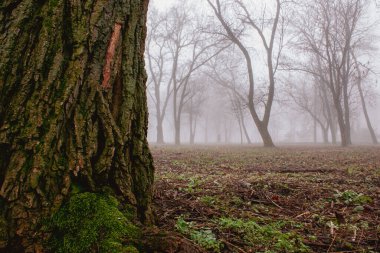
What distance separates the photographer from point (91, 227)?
5.89 ft

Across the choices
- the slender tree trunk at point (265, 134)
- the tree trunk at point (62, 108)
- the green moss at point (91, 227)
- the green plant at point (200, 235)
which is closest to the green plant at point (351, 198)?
the green plant at point (200, 235)

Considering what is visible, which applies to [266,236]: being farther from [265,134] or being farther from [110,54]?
[265,134]

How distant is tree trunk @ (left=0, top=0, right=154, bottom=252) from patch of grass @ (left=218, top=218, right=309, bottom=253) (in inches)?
27.0

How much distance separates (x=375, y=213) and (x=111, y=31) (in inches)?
116

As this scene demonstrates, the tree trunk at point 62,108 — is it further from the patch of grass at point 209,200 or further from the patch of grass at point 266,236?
the patch of grass at point 209,200

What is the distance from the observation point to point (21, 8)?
180 cm

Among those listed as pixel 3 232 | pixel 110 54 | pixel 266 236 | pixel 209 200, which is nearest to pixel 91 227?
pixel 3 232

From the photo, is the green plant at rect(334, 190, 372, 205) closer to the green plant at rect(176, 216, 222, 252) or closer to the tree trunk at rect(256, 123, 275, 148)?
the green plant at rect(176, 216, 222, 252)

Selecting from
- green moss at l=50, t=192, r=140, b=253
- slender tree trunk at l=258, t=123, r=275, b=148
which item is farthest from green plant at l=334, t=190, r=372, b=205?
slender tree trunk at l=258, t=123, r=275, b=148

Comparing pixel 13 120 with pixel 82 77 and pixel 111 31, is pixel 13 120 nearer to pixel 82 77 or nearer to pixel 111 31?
pixel 82 77

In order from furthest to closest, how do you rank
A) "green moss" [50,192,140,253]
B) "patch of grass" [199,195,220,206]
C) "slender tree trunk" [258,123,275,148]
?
"slender tree trunk" [258,123,275,148] < "patch of grass" [199,195,220,206] < "green moss" [50,192,140,253]

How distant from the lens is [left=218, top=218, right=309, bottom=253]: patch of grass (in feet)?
6.97

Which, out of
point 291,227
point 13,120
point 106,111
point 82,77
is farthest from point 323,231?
point 13,120

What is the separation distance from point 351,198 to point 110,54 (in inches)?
121
